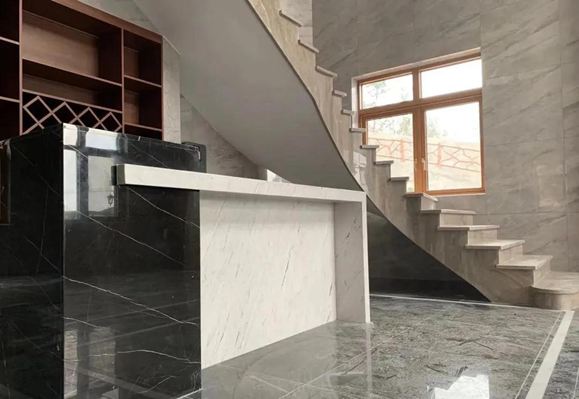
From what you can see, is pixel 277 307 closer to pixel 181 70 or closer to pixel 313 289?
pixel 313 289

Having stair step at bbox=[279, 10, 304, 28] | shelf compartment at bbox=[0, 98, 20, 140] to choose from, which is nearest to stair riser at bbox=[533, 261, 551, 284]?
stair step at bbox=[279, 10, 304, 28]

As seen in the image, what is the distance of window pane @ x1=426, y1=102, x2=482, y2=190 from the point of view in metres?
5.18

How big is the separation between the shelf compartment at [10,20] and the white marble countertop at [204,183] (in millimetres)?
1703

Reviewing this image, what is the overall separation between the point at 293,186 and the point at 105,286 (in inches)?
48.5

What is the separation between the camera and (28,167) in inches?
63.5

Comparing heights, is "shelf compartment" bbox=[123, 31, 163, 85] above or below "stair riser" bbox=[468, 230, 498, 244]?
above

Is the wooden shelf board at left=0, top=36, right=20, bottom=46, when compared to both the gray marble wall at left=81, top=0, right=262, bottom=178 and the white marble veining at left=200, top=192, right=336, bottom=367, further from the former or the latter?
the white marble veining at left=200, top=192, right=336, bottom=367

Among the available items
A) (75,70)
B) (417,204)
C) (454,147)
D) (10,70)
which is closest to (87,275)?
Answer: (10,70)

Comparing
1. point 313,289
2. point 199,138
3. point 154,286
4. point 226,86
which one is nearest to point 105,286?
point 154,286

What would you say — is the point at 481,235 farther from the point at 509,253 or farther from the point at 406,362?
the point at 406,362

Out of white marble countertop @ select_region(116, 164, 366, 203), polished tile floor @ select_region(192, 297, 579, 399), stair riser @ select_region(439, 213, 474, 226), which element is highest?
white marble countertop @ select_region(116, 164, 366, 203)

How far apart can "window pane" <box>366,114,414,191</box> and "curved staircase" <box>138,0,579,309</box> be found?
1.24 m

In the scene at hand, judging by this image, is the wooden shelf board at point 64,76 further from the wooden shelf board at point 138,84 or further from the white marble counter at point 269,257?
the white marble counter at point 269,257

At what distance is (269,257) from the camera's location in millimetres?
2709
